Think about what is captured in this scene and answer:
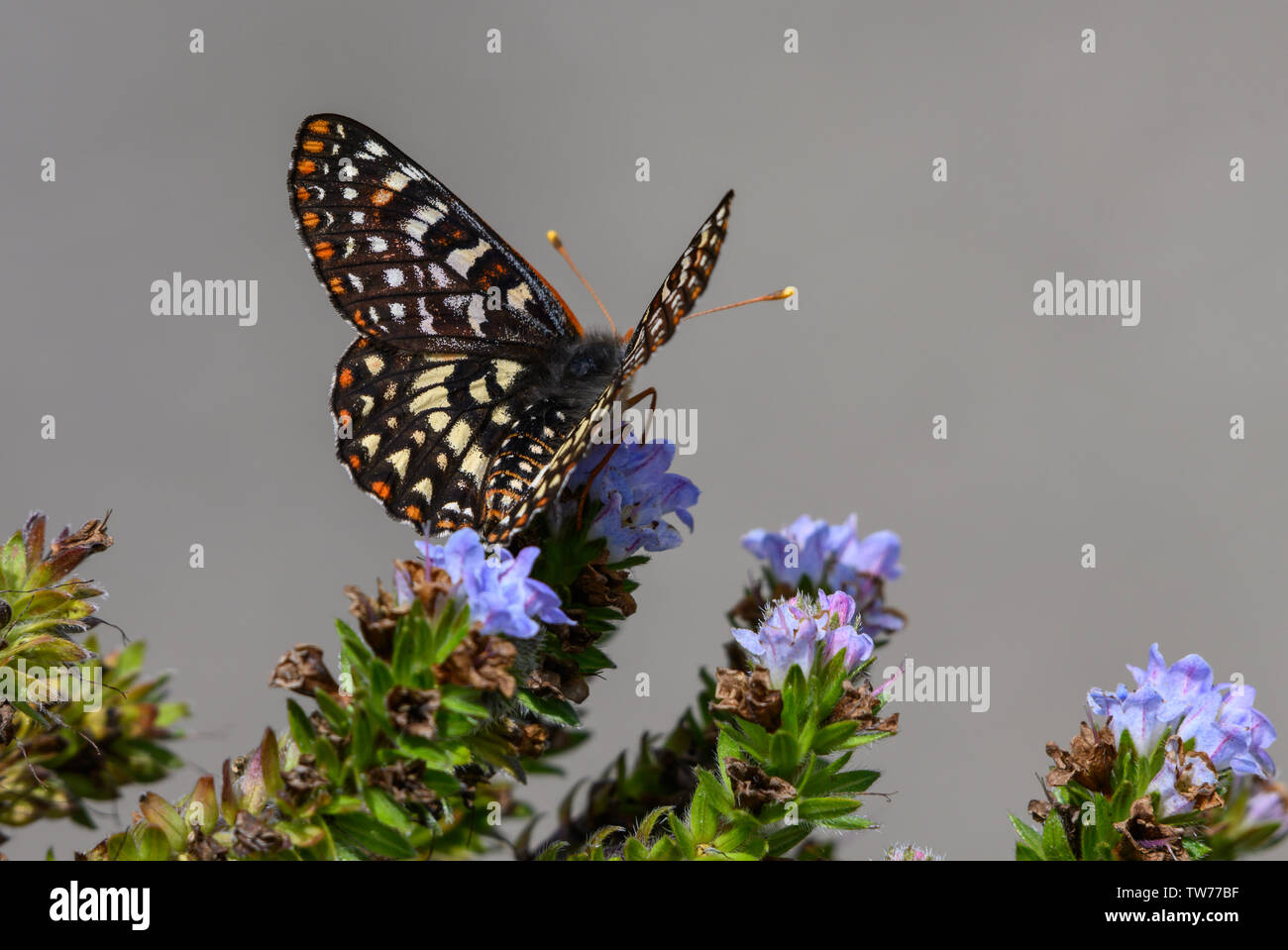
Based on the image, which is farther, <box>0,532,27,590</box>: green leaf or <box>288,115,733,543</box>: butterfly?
<box>288,115,733,543</box>: butterfly

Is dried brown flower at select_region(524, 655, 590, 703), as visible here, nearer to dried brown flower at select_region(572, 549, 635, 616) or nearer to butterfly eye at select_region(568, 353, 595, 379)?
dried brown flower at select_region(572, 549, 635, 616)

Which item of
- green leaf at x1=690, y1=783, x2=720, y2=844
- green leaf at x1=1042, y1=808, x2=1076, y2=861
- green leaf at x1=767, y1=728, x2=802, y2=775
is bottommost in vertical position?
green leaf at x1=1042, y1=808, x2=1076, y2=861

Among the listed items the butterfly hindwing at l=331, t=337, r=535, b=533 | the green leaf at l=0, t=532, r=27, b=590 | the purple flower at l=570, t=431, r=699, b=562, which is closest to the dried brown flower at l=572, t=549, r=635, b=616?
the purple flower at l=570, t=431, r=699, b=562

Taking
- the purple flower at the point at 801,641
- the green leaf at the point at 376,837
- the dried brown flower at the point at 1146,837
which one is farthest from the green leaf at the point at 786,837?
the green leaf at the point at 376,837

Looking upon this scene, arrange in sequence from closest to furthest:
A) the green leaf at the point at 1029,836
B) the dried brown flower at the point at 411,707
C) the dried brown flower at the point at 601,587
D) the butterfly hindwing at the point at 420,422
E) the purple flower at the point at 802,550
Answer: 1. the dried brown flower at the point at 411,707
2. the green leaf at the point at 1029,836
3. the dried brown flower at the point at 601,587
4. the butterfly hindwing at the point at 420,422
5. the purple flower at the point at 802,550

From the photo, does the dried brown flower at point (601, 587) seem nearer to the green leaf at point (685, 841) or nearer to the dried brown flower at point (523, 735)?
the dried brown flower at point (523, 735)

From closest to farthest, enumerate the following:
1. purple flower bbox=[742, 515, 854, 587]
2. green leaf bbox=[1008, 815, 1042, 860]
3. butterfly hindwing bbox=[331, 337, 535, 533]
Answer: green leaf bbox=[1008, 815, 1042, 860] < butterfly hindwing bbox=[331, 337, 535, 533] < purple flower bbox=[742, 515, 854, 587]
